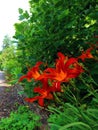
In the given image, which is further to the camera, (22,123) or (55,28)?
(22,123)

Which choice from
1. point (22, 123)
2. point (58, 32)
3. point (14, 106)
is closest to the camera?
point (58, 32)

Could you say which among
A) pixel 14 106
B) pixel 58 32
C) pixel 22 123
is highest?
pixel 58 32

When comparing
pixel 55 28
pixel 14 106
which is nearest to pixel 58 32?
pixel 55 28

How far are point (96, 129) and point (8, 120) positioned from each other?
2995 mm

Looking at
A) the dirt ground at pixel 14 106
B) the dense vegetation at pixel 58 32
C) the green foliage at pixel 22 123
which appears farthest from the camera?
the dirt ground at pixel 14 106

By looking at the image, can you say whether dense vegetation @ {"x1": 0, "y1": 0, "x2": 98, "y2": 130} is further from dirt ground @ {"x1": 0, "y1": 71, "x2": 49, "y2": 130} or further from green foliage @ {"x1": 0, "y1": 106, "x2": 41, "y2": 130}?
dirt ground @ {"x1": 0, "y1": 71, "x2": 49, "y2": 130}

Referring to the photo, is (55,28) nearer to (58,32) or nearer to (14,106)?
(58,32)

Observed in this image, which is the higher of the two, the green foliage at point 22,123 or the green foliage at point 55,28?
the green foliage at point 55,28

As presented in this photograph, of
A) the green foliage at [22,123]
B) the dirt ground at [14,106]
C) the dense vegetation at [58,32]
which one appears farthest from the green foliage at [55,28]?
the dirt ground at [14,106]

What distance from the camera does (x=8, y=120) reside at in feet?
16.9

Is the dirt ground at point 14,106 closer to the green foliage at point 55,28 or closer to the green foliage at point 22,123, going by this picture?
the green foliage at point 22,123

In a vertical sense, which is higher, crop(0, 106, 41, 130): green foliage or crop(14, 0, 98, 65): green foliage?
crop(14, 0, 98, 65): green foliage

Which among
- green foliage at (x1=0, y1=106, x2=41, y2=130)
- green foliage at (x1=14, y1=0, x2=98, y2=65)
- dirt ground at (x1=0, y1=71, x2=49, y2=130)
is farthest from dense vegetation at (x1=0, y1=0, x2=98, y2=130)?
dirt ground at (x1=0, y1=71, x2=49, y2=130)

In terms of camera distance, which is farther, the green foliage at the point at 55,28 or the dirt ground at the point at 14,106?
the dirt ground at the point at 14,106
